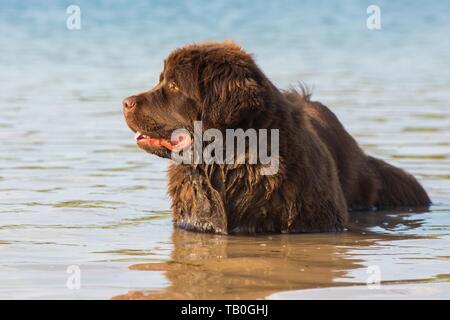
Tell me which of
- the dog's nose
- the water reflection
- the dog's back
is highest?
the dog's nose

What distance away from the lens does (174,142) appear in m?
7.48

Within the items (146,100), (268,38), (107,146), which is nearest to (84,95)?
(107,146)

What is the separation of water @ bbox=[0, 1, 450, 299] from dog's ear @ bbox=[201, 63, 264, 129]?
2.84ft

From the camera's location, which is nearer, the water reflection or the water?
the water reflection

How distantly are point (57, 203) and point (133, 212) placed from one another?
0.67 metres

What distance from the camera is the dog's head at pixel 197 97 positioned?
283 inches

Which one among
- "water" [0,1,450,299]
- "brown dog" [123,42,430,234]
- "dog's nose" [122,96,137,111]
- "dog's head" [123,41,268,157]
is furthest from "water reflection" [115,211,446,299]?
"dog's nose" [122,96,137,111]

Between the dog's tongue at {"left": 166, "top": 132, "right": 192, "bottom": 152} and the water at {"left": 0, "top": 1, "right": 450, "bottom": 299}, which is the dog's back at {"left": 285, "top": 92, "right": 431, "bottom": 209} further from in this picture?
the dog's tongue at {"left": 166, "top": 132, "right": 192, "bottom": 152}

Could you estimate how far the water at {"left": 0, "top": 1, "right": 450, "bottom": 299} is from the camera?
6.19 m

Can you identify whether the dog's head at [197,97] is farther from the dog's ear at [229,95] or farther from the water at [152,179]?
the water at [152,179]

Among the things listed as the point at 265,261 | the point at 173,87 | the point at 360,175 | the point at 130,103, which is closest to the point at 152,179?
the point at 360,175

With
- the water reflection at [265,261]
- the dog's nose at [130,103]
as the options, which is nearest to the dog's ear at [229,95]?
the dog's nose at [130,103]

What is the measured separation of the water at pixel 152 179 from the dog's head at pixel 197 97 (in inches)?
30.0

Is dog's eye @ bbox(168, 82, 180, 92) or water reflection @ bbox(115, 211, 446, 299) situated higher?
dog's eye @ bbox(168, 82, 180, 92)
